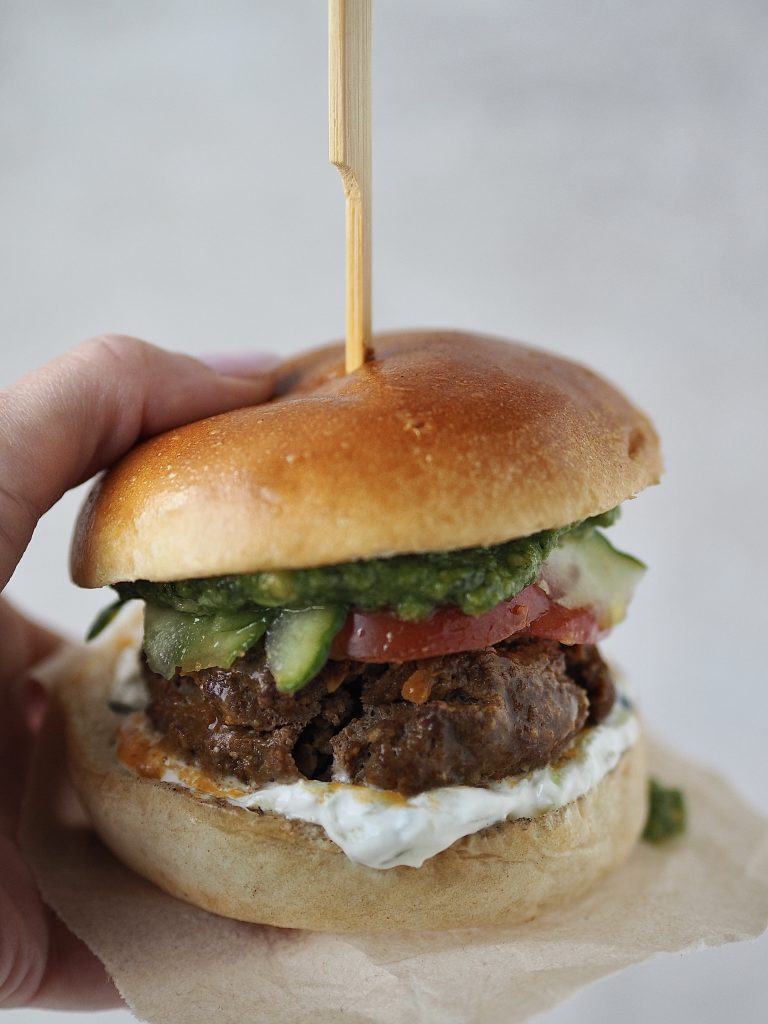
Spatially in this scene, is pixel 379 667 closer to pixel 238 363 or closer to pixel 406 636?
pixel 406 636

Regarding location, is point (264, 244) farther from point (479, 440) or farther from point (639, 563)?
point (479, 440)

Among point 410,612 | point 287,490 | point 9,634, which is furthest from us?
point 9,634

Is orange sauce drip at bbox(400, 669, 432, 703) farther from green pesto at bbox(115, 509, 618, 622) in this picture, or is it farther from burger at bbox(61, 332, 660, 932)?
green pesto at bbox(115, 509, 618, 622)

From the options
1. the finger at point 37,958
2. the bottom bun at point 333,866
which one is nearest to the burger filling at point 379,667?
the bottom bun at point 333,866

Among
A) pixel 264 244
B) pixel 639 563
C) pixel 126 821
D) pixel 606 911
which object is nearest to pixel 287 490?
pixel 126 821

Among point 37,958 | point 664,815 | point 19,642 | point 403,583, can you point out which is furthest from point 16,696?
point 664,815

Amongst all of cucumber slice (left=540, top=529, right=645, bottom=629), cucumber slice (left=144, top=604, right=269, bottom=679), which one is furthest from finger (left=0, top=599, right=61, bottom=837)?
cucumber slice (left=540, top=529, right=645, bottom=629)
